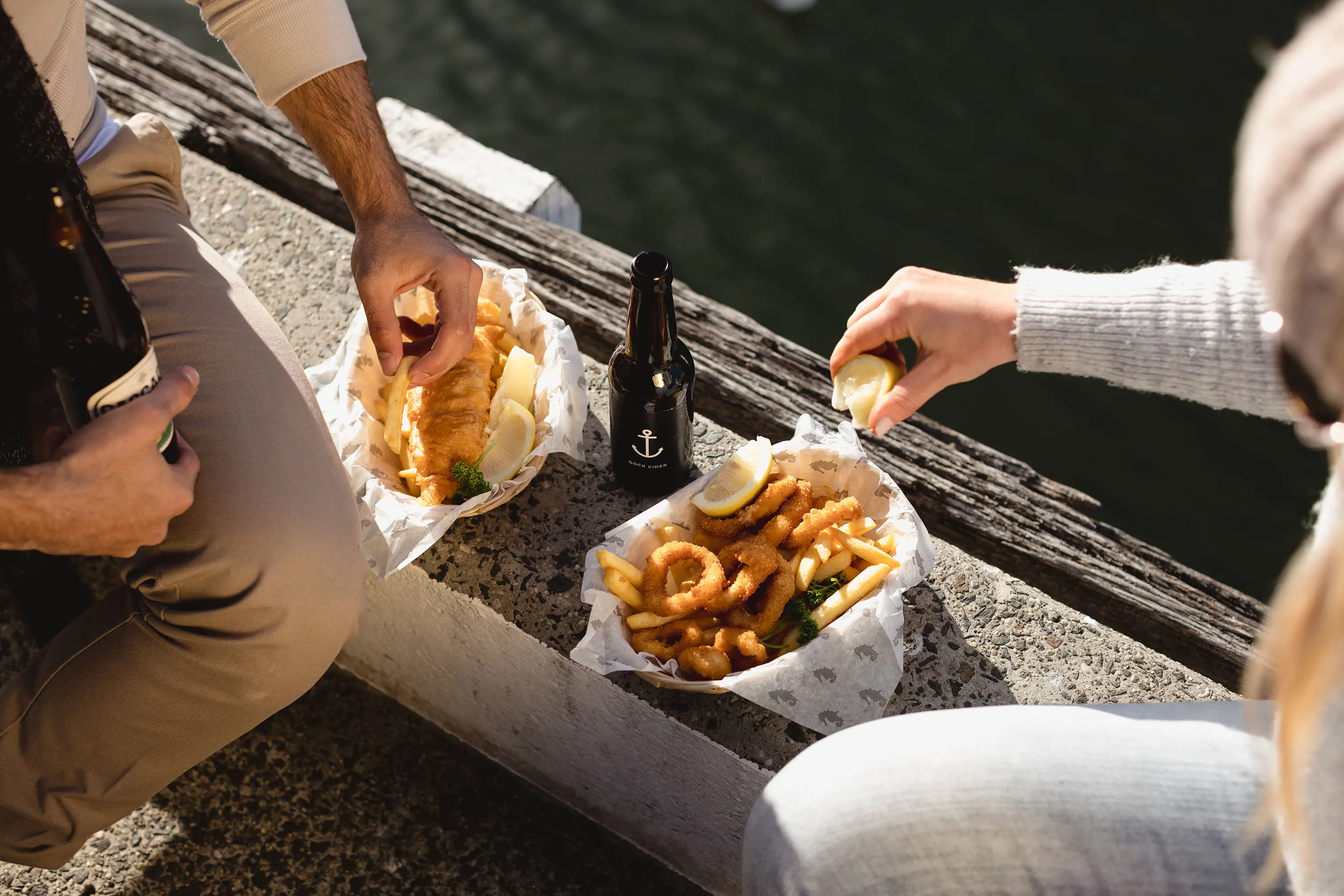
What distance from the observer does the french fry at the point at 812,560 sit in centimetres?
208

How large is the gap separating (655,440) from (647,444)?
3cm

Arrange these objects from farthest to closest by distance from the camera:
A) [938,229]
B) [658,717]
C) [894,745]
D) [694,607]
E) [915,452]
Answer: [938,229] → [915,452] → [658,717] → [694,607] → [894,745]

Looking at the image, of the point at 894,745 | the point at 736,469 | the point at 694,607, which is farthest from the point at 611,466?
the point at 894,745

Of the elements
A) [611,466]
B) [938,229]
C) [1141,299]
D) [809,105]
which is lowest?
[938,229]

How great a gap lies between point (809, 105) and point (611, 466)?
4902mm

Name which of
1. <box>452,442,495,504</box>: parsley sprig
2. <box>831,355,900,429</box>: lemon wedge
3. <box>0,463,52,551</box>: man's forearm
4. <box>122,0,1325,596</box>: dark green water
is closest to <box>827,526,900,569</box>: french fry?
<box>831,355,900,429</box>: lemon wedge

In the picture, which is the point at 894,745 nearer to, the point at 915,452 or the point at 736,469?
the point at 736,469

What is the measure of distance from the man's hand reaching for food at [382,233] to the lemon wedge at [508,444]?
0.17 m

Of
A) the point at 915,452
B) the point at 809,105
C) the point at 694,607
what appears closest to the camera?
the point at 694,607

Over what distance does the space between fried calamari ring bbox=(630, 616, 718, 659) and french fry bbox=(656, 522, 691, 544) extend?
181 mm

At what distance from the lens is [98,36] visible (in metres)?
3.72

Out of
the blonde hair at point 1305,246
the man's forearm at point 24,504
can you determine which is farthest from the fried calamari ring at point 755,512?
the man's forearm at point 24,504

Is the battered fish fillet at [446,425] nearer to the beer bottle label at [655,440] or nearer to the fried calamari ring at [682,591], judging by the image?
the beer bottle label at [655,440]

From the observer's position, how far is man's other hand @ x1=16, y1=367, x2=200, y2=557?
1682 mm
